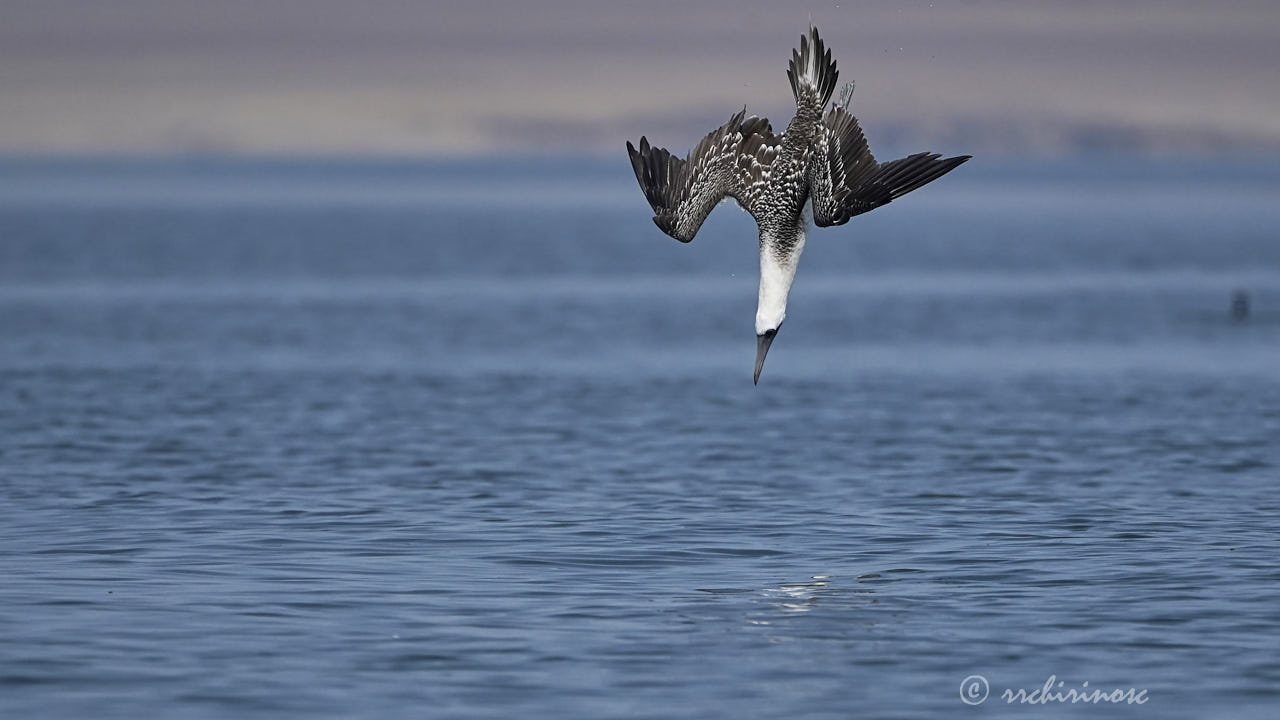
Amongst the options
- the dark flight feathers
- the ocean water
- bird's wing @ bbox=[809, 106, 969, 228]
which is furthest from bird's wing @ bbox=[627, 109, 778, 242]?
the ocean water

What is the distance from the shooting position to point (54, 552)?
1459 centimetres

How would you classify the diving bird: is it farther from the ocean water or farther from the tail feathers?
the ocean water

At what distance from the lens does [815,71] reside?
14227 millimetres

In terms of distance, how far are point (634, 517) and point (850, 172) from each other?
395 cm

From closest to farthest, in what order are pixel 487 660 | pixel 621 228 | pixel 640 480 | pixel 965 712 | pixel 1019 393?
pixel 965 712 → pixel 487 660 → pixel 640 480 → pixel 1019 393 → pixel 621 228

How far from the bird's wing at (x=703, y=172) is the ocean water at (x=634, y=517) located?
103 inches

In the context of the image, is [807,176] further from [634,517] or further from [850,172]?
[634,517]

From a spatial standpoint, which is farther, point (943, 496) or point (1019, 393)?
point (1019, 393)

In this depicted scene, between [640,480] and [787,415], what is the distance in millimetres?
6439

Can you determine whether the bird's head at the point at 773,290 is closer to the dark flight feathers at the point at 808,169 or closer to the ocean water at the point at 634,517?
the dark flight feathers at the point at 808,169

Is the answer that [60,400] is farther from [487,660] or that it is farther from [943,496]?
[487,660]

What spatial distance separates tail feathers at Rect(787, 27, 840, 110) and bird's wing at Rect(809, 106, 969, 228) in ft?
0.54

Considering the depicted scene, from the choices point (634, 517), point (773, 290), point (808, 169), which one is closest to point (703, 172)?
point (808, 169)

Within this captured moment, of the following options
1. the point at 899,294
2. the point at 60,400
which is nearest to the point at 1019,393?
the point at 60,400
